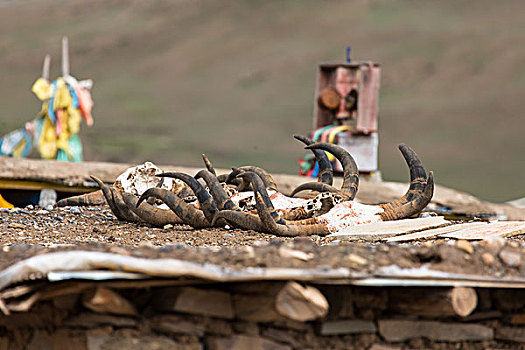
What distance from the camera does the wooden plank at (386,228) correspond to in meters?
5.54

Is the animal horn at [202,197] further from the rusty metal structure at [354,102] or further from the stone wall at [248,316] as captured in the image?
the rusty metal structure at [354,102]

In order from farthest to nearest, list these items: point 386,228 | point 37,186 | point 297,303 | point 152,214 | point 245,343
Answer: point 37,186 → point 152,214 → point 386,228 → point 245,343 → point 297,303

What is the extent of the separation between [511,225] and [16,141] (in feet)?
40.3

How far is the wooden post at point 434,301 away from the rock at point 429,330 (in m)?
0.08

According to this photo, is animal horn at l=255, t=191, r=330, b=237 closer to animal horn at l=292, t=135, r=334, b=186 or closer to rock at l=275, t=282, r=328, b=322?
animal horn at l=292, t=135, r=334, b=186

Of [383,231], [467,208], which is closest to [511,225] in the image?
[383,231]

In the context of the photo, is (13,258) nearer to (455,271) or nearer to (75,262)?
(75,262)

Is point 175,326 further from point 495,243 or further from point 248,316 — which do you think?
point 495,243

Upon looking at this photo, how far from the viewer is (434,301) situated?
3643 mm

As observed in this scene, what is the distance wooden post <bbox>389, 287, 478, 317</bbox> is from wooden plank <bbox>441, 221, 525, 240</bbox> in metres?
1.47

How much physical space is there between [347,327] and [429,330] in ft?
1.54

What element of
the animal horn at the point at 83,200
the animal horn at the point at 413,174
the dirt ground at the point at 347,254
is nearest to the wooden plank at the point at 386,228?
the animal horn at the point at 413,174

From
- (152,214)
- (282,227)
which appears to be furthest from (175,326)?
(152,214)

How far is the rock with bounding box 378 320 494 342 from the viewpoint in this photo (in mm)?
3779
